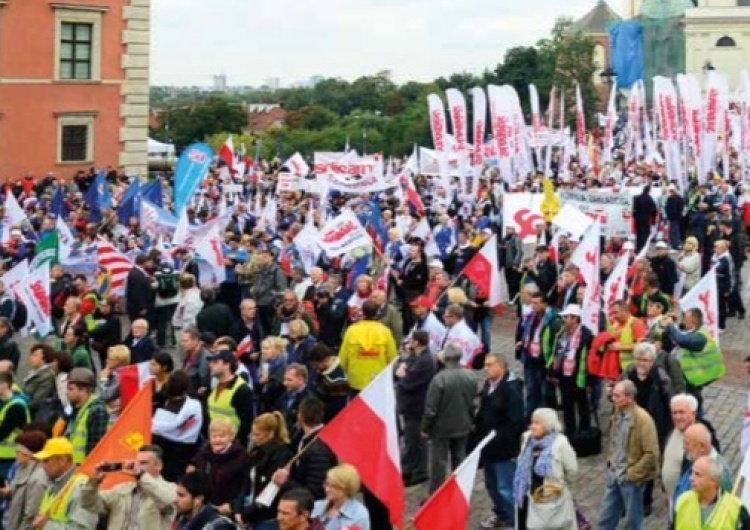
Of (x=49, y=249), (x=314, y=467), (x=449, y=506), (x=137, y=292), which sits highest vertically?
(x=49, y=249)

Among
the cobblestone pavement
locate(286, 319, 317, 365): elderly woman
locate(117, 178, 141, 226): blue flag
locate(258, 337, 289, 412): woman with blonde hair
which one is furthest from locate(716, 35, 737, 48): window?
locate(258, 337, 289, 412): woman with blonde hair

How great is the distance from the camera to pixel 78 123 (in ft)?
120

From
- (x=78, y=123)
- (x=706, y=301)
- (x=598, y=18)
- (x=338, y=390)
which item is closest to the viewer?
(x=338, y=390)

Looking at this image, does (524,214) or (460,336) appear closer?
(460,336)

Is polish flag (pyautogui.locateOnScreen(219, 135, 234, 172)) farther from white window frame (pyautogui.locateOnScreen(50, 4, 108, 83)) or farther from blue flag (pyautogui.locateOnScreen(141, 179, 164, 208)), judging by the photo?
blue flag (pyautogui.locateOnScreen(141, 179, 164, 208))

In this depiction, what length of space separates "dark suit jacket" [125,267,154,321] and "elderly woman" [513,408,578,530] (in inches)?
333

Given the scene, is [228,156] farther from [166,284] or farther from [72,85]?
[166,284]

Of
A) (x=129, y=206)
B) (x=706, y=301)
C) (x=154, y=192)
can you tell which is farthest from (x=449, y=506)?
(x=154, y=192)

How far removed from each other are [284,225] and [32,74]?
16452 millimetres

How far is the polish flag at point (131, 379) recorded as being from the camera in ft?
32.3

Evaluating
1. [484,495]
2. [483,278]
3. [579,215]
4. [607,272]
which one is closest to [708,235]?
[579,215]

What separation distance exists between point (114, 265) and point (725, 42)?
90.5 metres

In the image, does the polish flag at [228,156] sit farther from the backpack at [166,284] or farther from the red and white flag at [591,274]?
the red and white flag at [591,274]

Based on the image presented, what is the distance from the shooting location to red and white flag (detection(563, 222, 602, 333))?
12.3 m
